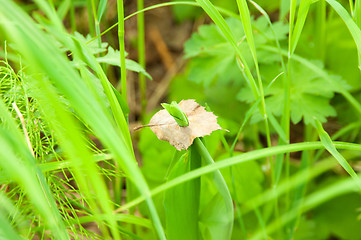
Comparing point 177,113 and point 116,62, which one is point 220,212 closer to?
point 177,113

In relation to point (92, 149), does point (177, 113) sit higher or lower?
higher

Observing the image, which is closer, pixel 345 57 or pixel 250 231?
pixel 250 231

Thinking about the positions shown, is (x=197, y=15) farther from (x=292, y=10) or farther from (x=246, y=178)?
(x=292, y=10)

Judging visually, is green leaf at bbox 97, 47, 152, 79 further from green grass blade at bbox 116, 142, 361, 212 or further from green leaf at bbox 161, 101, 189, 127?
green grass blade at bbox 116, 142, 361, 212

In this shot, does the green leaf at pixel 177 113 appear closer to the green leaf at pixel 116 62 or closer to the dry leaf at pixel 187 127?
the dry leaf at pixel 187 127

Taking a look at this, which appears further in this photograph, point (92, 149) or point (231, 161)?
point (92, 149)

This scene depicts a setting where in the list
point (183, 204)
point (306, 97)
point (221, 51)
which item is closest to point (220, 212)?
point (183, 204)

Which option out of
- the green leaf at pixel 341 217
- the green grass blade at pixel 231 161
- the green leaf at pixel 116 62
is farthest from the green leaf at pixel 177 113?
the green leaf at pixel 341 217

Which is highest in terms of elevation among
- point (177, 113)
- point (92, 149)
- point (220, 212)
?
point (177, 113)

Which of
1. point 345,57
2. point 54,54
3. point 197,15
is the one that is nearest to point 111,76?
point 197,15
